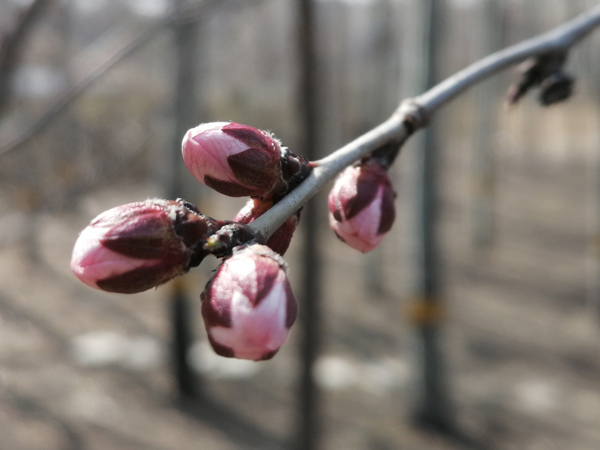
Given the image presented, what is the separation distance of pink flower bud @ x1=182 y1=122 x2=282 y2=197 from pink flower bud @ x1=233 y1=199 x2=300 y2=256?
3cm

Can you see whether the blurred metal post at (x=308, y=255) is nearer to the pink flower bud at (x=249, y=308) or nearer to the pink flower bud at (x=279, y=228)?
the pink flower bud at (x=279, y=228)

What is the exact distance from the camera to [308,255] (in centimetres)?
344

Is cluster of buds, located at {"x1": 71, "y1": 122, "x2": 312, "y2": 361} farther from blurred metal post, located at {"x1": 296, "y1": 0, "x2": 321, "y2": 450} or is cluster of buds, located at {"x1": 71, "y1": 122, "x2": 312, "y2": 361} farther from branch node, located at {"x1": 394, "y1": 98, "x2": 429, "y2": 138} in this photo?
blurred metal post, located at {"x1": 296, "y1": 0, "x2": 321, "y2": 450}

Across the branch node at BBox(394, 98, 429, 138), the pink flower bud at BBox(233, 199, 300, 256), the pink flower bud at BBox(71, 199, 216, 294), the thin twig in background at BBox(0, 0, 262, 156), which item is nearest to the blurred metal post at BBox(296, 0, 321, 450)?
the thin twig in background at BBox(0, 0, 262, 156)

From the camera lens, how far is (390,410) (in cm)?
639

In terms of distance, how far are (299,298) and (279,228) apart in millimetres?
3126

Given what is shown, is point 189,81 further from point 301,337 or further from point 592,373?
point 592,373

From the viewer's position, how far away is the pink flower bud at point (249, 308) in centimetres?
67

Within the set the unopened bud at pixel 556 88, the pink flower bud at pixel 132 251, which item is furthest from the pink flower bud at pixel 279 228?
the unopened bud at pixel 556 88

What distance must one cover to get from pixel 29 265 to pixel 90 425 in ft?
17.1

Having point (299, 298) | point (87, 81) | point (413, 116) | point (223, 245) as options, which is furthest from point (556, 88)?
point (299, 298)

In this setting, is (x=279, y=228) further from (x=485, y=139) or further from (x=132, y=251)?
(x=485, y=139)

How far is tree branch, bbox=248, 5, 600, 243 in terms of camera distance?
0.76 meters

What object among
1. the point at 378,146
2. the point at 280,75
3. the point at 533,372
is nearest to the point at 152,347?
the point at 533,372
